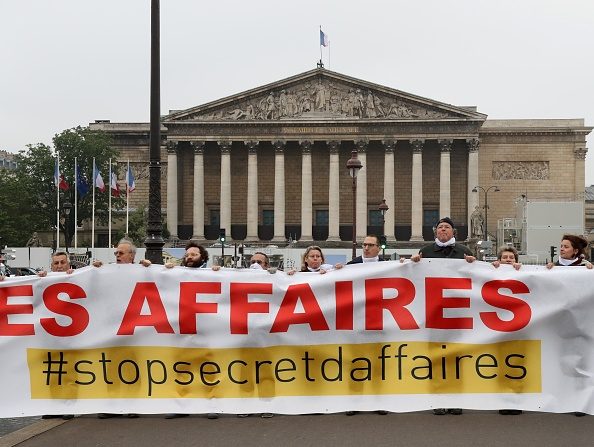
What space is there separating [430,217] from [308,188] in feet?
37.7

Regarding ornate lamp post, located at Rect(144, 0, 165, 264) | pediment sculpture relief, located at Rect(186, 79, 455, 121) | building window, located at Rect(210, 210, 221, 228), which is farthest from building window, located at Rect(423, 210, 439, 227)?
ornate lamp post, located at Rect(144, 0, 165, 264)

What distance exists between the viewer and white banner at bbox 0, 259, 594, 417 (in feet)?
29.5

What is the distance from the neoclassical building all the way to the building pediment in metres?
0.10

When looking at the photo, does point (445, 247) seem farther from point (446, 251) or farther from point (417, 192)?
point (417, 192)

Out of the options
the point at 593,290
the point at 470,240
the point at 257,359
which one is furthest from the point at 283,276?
the point at 470,240

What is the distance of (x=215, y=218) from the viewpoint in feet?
267

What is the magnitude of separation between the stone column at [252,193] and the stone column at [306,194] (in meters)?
4.13

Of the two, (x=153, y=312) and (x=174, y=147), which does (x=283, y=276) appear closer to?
(x=153, y=312)

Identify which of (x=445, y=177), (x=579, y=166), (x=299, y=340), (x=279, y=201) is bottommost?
(x=299, y=340)

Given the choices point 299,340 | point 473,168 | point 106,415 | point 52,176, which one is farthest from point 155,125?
point 473,168

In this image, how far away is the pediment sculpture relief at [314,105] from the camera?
76.8 m

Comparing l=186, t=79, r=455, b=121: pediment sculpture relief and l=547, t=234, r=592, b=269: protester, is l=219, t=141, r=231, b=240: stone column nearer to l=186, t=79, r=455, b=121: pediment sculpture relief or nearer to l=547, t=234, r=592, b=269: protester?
l=186, t=79, r=455, b=121: pediment sculpture relief

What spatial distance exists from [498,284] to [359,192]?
6757 centimetres

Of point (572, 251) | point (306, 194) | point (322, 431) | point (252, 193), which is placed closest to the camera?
point (322, 431)
